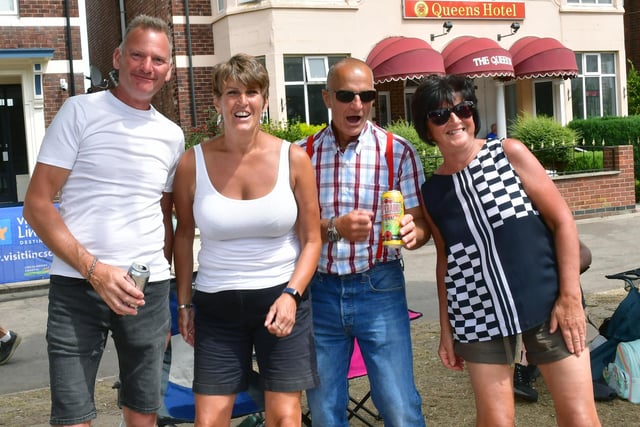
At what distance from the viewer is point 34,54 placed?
15.9 metres

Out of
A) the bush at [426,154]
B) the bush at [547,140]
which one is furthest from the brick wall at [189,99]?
the bush at [547,140]

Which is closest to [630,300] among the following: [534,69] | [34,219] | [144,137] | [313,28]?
[144,137]

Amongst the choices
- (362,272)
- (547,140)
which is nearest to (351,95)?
(362,272)

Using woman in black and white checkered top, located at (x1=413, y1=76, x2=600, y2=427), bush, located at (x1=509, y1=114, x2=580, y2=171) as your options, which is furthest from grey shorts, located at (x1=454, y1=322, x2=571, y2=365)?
bush, located at (x1=509, y1=114, x2=580, y2=171)

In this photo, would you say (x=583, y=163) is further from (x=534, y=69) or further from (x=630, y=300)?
(x=630, y=300)

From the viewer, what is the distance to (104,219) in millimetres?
3059

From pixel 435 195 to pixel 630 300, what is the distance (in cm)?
258

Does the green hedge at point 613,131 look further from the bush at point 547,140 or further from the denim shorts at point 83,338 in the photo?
the denim shorts at point 83,338

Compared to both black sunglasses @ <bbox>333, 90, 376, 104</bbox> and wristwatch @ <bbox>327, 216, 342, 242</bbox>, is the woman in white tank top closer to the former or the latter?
wristwatch @ <bbox>327, 216, 342, 242</bbox>

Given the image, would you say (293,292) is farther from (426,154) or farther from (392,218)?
(426,154)

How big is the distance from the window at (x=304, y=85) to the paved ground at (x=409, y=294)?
6631mm

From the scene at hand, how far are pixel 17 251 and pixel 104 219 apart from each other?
7.72 m

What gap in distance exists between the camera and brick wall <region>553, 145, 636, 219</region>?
48.8ft

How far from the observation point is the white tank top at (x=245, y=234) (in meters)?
3.02
